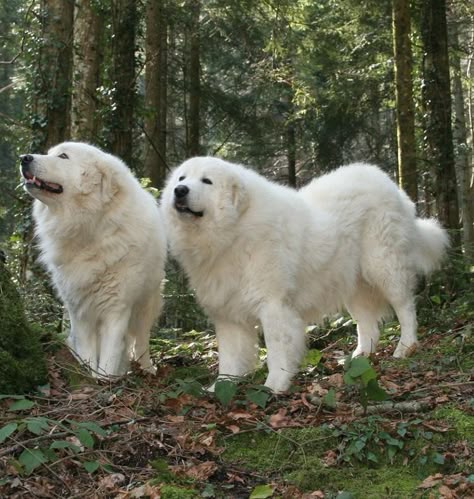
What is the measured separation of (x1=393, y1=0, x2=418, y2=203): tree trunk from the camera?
10.8 meters

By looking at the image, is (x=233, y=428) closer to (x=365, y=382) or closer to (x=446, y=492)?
(x=365, y=382)

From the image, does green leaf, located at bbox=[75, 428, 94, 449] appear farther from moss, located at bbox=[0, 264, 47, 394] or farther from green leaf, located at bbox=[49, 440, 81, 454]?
moss, located at bbox=[0, 264, 47, 394]

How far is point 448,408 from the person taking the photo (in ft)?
14.3

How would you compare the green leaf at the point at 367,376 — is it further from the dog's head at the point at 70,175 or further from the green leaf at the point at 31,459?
the dog's head at the point at 70,175

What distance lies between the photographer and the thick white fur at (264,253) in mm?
5719

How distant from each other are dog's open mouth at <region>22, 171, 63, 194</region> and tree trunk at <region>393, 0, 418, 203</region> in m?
6.06

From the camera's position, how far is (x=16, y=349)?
477cm

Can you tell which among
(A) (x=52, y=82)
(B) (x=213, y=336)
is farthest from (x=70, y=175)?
(A) (x=52, y=82)

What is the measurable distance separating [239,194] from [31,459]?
9.49 feet

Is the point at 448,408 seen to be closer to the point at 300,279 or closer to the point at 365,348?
the point at 300,279

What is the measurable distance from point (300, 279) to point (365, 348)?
1.59 m

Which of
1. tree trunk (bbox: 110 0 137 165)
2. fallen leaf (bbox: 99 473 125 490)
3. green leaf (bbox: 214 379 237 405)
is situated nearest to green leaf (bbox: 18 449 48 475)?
fallen leaf (bbox: 99 473 125 490)

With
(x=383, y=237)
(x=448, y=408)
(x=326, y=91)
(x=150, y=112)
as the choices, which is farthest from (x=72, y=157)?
(x=326, y=91)

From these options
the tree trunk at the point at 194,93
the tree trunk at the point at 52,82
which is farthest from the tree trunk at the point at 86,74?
the tree trunk at the point at 194,93
